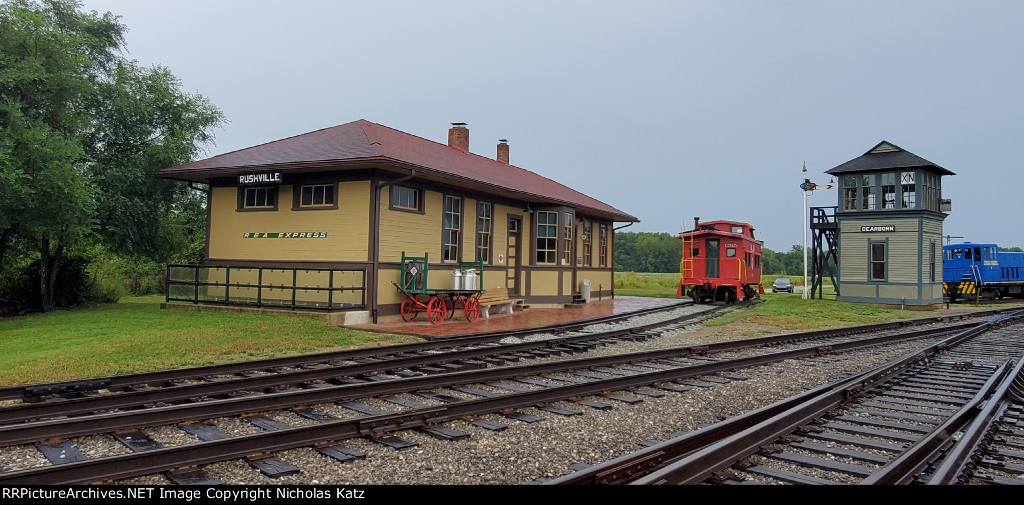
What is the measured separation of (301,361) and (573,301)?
14.4 metres

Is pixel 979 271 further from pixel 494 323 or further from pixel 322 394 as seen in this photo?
pixel 322 394

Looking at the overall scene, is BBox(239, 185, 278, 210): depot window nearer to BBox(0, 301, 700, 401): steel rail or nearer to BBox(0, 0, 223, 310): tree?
BBox(0, 0, 223, 310): tree

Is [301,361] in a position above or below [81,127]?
below

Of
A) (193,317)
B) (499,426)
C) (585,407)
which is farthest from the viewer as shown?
(193,317)

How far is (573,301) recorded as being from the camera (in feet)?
73.5

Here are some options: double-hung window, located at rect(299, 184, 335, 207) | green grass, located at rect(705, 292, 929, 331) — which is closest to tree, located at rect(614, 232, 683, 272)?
green grass, located at rect(705, 292, 929, 331)

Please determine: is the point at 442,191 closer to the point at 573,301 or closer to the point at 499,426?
the point at 573,301

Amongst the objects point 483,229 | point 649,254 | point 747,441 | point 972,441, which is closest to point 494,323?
point 483,229

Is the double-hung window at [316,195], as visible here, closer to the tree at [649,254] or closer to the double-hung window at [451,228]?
the double-hung window at [451,228]

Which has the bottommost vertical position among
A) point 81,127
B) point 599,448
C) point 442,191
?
point 599,448

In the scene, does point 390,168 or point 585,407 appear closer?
point 585,407

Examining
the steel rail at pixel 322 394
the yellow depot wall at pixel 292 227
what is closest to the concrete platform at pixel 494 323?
the yellow depot wall at pixel 292 227
